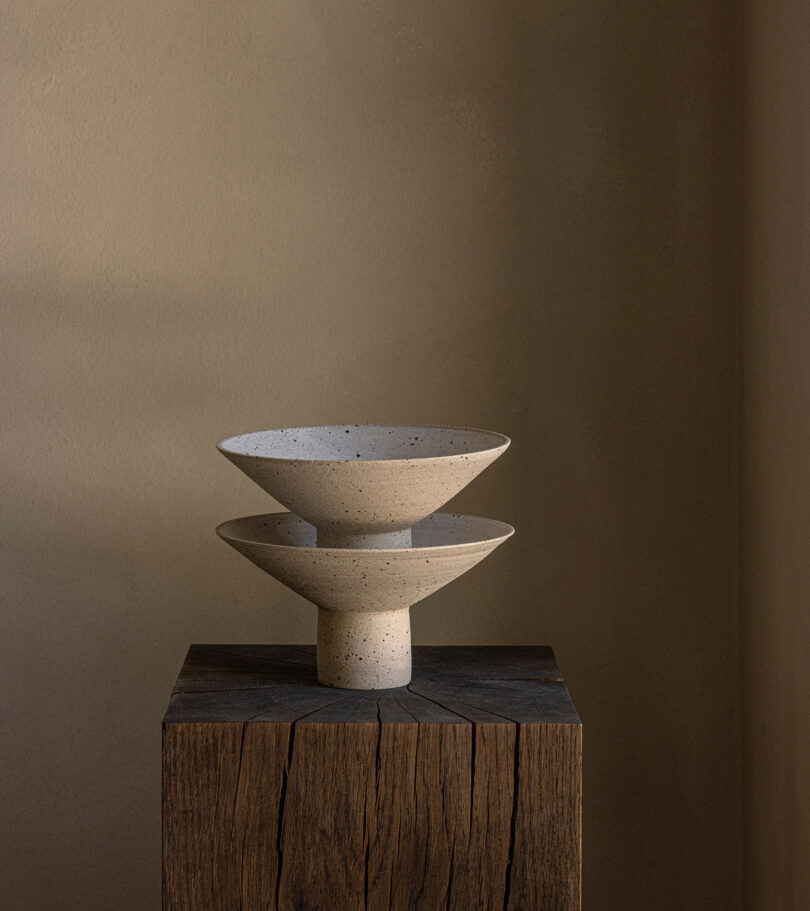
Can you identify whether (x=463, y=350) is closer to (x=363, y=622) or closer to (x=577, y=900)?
(x=363, y=622)

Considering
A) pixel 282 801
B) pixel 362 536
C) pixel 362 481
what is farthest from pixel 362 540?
pixel 282 801

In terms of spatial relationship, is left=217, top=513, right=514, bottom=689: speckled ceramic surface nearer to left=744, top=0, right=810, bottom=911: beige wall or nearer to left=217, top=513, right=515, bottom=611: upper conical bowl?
left=217, top=513, right=515, bottom=611: upper conical bowl

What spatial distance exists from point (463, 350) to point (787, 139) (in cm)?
56

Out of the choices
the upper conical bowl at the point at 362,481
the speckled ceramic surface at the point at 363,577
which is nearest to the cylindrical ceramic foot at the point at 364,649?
the speckled ceramic surface at the point at 363,577

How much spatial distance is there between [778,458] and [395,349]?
23.6 inches

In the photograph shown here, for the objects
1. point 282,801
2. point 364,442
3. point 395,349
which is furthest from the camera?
point 395,349

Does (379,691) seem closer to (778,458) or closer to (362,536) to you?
(362,536)

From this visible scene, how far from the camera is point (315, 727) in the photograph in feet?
4.21

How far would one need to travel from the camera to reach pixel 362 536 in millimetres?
1396

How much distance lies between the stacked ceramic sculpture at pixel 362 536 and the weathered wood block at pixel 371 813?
0.44ft

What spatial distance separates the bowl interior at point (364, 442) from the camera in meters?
1.48

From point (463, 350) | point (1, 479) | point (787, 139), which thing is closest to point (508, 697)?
point (463, 350)

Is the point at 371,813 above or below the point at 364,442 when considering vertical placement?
below

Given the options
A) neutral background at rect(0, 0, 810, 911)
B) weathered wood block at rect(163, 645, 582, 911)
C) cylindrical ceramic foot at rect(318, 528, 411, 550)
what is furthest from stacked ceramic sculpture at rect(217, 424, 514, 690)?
neutral background at rect(0, 0, 810, 911)
